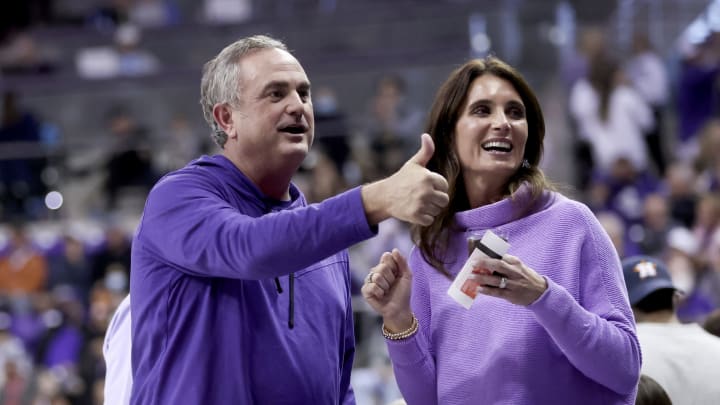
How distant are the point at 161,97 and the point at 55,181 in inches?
68.3

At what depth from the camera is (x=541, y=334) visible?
305 centimetres

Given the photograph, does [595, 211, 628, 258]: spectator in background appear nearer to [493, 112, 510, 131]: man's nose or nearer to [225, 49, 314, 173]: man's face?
[493, 112, 510, 131]: man's nose

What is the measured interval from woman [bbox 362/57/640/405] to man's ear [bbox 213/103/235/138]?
58 centimetres

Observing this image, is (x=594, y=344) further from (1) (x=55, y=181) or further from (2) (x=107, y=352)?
(1) (x=55, y=181)

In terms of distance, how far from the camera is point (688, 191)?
9281 millimetres

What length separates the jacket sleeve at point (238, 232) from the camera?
2627 mm

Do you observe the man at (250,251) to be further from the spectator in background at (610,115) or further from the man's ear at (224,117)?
the spectator in background at (610,115)

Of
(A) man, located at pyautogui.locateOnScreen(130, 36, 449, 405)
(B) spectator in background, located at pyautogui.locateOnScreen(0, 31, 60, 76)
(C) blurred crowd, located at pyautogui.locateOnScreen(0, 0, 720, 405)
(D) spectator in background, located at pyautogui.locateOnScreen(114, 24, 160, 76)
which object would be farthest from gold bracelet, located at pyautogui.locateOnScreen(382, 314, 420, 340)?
(B) spectator in background, located at pyautogui.locateOnScreen(0, 31, 60, 76)

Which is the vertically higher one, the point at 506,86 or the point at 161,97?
the point at 506,86

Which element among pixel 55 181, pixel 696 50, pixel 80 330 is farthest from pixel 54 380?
pixel 696 50

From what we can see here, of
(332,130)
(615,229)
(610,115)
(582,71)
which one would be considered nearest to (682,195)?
(610,115)

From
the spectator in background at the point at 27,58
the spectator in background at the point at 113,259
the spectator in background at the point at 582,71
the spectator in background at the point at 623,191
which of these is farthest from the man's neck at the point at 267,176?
the spectator in background at the point at 27,58

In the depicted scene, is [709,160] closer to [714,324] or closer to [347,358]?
[714,324]

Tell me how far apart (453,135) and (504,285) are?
0.70 meters
